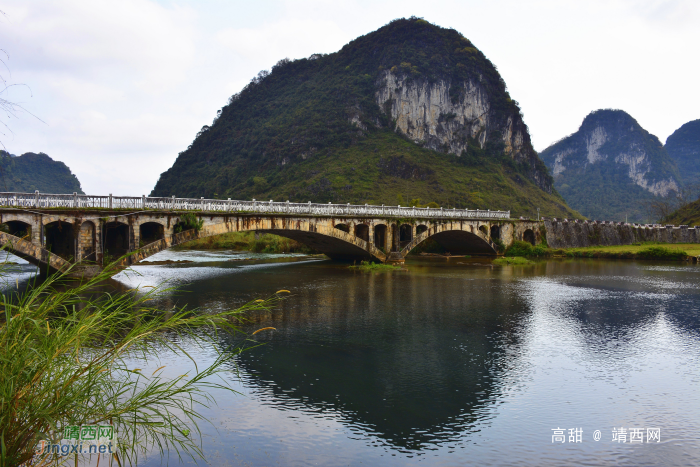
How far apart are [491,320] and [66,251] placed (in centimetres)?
2862

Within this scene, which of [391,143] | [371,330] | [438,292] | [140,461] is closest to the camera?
[140,461]

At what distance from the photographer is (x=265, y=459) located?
9633mm

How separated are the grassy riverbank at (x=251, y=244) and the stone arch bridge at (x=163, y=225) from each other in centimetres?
1430

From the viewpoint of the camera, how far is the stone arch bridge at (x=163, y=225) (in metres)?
29.0

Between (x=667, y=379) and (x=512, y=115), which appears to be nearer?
(x=667, y=379)

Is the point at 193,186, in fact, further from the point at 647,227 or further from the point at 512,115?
the point at 647,227

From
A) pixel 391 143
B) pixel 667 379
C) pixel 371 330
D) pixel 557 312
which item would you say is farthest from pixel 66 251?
pixel 391 143

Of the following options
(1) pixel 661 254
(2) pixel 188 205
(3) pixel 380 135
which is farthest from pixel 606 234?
(3) pixel 380 135

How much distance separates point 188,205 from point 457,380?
26.9 meters

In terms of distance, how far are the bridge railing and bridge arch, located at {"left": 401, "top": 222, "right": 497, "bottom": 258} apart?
254cm

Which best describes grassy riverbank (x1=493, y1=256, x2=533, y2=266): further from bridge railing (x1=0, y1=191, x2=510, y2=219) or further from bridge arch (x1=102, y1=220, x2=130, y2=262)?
bridge arch (x1=102, y1=220, x2=130, y2=262)

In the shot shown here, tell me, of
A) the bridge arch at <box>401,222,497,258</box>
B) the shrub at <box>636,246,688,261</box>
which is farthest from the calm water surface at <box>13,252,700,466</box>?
the shrub at <box>636,246,688,261</box>

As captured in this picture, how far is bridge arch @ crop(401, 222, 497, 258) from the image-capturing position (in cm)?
5328

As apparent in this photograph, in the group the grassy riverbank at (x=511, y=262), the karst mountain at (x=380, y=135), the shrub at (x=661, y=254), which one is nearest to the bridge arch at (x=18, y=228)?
the grassy riverbank at (x=511, y=262)
